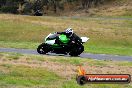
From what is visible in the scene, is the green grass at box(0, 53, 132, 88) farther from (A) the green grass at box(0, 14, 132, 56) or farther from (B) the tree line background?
(B) the tree line background

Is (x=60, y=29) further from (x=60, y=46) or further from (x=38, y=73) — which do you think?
(x=38, y=73)

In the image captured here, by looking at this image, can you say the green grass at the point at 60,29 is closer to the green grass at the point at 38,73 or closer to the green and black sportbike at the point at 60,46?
the green and black sportbike at the point at 60,46

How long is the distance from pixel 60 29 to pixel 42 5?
26424 millimetres

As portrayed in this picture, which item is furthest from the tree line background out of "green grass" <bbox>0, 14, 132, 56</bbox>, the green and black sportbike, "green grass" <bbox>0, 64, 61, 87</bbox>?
"green grass" <bbox>0, 64, 61, 87</bbox>

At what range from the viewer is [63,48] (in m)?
25.4

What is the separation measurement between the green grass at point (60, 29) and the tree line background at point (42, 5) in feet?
58.0

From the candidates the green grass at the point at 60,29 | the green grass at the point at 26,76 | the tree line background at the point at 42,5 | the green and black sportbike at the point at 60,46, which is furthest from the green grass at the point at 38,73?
the tree line background at the point at 42,5

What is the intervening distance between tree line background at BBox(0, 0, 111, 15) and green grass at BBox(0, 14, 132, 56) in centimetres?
1768

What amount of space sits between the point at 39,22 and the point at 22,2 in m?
22.8

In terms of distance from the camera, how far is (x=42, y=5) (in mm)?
69750

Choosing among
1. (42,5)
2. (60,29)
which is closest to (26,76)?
(60,29)

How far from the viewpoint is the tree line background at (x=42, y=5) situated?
67.8m

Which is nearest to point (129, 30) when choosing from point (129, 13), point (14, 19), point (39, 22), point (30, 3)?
point (39, 22)

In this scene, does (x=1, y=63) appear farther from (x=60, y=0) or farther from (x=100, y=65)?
(x=60, y=0)
